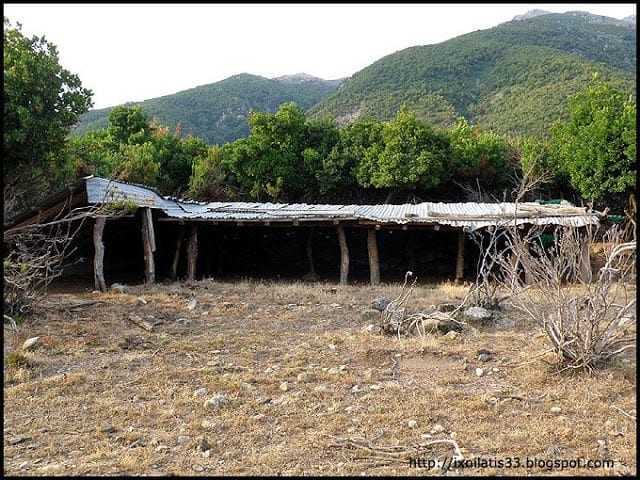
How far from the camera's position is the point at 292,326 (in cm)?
816

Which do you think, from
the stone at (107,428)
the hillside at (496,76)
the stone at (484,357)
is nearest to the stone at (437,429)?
the stone at (484,357)

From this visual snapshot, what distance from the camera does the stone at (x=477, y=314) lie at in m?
8.00

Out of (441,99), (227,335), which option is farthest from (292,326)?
(441,99)

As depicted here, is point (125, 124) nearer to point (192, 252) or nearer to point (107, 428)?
point (192, 252)

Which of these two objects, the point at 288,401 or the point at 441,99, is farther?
the point at 441,99

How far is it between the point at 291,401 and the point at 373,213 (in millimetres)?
8991

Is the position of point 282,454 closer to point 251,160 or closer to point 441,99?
point 251,160

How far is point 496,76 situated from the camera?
32812 mm

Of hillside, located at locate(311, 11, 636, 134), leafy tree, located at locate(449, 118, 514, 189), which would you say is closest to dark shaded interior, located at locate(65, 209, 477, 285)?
leafy tree, located at locate(449, 118, 514, 189)

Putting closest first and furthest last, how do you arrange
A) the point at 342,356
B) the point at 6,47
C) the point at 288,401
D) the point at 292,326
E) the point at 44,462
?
1. the point at 44,462
2. the point at 288,401
3. the point at 342,356
4. the point at 292,326
5. the point at 6,47

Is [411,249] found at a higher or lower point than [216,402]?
lower

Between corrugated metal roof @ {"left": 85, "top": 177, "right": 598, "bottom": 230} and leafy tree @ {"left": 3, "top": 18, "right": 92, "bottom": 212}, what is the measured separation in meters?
1.31

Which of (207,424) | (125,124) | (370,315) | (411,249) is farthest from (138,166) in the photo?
(207,424)

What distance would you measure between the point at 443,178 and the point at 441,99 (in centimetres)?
1341
